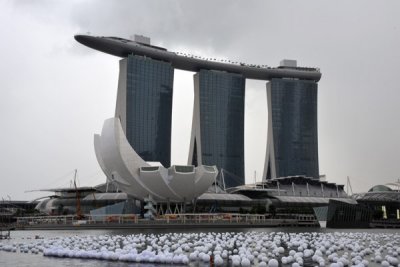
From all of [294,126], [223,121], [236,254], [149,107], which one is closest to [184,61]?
[149,107]

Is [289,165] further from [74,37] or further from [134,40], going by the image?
[74,37]

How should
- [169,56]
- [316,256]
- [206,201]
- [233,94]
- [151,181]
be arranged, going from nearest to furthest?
[316,256] → [151,181] → [206,201] → [169,56] → [233,94]

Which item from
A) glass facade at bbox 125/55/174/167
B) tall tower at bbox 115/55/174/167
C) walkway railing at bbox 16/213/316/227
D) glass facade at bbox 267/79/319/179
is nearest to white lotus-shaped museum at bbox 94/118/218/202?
walkway railing at bbox 16/213/316/227

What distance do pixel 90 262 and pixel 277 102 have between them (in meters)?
138

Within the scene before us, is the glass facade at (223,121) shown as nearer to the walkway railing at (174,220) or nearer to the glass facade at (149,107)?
the glass facade at (149,107)

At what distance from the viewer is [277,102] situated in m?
164

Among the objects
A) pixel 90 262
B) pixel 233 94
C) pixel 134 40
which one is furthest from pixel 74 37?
pixel 90 262

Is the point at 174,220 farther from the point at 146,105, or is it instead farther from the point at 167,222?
the point at 146,105

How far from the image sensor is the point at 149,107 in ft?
459

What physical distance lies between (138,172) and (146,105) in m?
55.7

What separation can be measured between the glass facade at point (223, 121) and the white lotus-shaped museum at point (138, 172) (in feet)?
193

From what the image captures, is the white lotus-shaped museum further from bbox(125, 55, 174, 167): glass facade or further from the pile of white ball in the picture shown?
bbox(125, 55, 174, 167): glass facade

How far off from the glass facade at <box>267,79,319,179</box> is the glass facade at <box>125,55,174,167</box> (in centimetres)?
3552

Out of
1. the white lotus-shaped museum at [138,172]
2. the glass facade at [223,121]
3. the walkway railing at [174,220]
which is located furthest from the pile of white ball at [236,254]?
the glass facade at [223,121]
